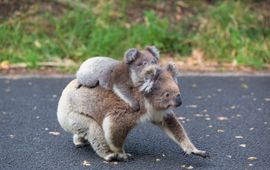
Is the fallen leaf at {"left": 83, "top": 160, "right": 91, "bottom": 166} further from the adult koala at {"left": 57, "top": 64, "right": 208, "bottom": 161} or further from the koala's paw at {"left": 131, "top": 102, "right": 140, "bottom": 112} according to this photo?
the koala's paw at {"left": 131, "top": 102, "right": 140, "bottom": 112}

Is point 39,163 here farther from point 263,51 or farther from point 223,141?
point 263,51

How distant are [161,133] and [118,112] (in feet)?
4.22

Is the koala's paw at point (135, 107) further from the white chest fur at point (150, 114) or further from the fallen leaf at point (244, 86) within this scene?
the fallen leaf at point (244, 86)

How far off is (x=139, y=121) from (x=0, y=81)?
4.25 metres

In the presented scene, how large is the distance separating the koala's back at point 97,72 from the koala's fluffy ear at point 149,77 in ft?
1.15

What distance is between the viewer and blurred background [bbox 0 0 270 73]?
10.2 m

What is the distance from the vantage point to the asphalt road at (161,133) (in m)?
5.48

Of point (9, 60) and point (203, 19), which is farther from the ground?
point (203, 19)

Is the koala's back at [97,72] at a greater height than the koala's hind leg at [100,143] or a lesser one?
greater

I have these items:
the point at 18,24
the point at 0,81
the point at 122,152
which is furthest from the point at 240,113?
the point at 18,24

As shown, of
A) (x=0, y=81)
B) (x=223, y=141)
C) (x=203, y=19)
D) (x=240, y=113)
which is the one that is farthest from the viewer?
(x=203, y=19)

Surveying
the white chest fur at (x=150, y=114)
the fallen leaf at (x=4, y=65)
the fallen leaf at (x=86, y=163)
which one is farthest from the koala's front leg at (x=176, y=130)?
the fallen leaf at (x=4, y=65)

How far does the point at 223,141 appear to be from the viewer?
6.16 meters

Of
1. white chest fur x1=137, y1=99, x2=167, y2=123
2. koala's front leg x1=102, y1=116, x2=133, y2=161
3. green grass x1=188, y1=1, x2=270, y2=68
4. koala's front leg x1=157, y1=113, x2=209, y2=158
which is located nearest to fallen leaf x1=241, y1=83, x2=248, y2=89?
green grass x1=188, y1=1, x2=270, y2=68
